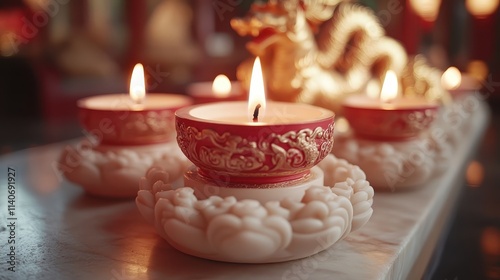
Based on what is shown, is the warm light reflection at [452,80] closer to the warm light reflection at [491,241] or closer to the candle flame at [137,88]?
the warm light reflection at [491,241]

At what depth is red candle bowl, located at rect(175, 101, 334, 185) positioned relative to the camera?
1.69 feet

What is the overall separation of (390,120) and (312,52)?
0.25 meters

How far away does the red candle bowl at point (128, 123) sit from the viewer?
0.73 meters

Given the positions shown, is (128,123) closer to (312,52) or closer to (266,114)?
(266,114)

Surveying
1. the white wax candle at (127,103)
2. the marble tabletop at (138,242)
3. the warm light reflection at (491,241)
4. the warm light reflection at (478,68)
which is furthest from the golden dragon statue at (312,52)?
the warm light reflection at (478,68)

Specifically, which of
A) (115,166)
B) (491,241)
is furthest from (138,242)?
(491,241)

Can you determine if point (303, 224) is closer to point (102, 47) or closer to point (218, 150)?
point (218, 150)

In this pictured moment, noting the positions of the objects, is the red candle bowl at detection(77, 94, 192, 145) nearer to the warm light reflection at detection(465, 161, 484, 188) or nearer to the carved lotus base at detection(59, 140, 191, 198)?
the carved lotus base at detection(59, 140, 191, 198)

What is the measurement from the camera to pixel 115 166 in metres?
0.72

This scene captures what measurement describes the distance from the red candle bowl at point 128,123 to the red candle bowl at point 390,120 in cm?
27

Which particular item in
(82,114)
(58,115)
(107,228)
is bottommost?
(58,115)

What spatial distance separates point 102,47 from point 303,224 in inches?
147

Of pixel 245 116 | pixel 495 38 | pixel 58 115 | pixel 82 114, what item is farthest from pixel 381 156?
pixel 495 38

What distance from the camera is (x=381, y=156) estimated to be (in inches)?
30.1
